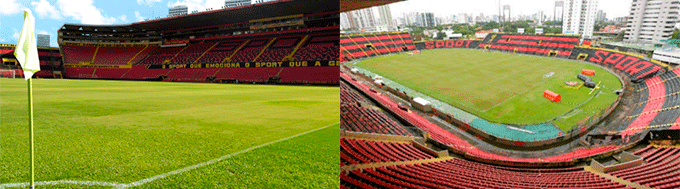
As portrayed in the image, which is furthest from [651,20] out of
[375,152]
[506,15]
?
[375,152]

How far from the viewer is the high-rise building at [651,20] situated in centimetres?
124

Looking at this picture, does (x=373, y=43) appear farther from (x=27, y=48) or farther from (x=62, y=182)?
(x=62, y=182)

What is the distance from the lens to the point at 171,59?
23.0 meters

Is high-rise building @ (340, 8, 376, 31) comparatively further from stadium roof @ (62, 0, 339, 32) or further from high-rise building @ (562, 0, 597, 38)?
stadium roof @ (62, 0, 339, 32)

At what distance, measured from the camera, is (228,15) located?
21.9 m

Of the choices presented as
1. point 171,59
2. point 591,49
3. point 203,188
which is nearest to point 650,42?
point 591,49

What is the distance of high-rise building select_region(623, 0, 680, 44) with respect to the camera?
124cm

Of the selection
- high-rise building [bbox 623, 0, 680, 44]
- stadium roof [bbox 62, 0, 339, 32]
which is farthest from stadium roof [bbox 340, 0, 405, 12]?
stadium roof [bbox 62, 0, 339, 32]

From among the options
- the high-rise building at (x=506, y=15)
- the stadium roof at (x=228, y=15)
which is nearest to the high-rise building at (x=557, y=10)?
the high-rise building at (x=506, y=15)

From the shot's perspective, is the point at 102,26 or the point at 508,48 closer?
the point at 508,48

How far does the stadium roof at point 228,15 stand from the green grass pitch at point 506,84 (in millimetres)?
15073

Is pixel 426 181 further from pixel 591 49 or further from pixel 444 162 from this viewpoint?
pixel 591 49

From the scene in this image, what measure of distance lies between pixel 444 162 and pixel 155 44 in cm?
2980

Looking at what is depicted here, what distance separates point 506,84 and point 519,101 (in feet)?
0.41
